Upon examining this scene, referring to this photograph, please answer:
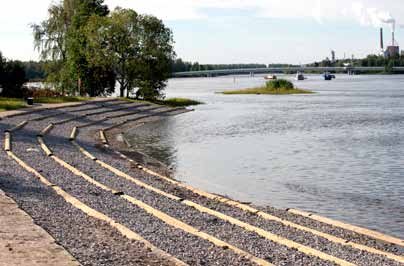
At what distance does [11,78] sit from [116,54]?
748 inches

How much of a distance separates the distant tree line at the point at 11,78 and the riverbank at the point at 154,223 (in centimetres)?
3466

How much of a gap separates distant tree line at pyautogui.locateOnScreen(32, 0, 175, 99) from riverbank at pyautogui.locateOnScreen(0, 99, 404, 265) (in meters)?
51.1

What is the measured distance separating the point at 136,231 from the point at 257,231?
2.72m

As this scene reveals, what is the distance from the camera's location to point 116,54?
253 ft

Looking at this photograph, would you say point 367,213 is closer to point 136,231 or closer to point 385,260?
point 385,260

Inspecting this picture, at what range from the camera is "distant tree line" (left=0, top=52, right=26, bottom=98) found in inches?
2320

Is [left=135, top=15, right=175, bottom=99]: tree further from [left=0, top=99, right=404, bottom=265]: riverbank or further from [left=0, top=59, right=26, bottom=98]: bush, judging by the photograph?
[left=0, top=99, right=404, bottom=265]: riverbank

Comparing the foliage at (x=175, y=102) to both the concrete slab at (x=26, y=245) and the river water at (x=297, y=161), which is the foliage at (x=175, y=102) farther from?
the concrete slab at (x=26, y=245)

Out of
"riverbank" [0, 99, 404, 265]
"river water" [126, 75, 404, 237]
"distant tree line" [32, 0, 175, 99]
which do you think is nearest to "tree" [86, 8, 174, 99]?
"distant tree line" [32, 0, 175, 99]

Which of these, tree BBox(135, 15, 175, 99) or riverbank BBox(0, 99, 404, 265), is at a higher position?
tree BBox(135, 15, 175, 99)

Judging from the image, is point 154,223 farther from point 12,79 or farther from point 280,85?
point 280,85

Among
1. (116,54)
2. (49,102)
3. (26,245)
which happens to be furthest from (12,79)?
(26,245)

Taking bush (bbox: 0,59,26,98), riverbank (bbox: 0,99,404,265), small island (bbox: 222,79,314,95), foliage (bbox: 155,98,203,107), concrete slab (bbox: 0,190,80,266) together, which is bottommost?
small island (bbox: 222,79,314,95)

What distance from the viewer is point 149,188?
1998 centimetres
